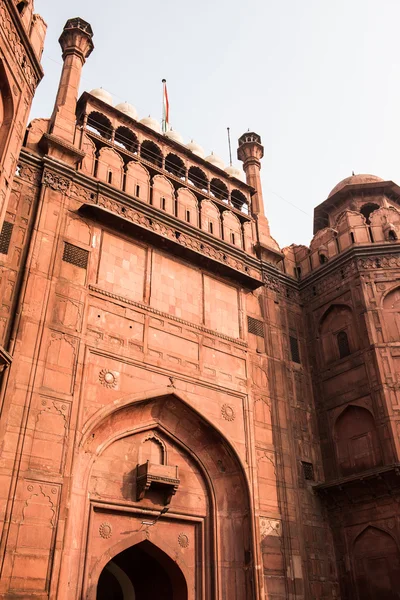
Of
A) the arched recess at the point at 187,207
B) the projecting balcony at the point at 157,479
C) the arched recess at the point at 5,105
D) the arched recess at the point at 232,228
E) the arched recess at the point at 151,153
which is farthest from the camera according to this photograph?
the arched recess at the point at 232,228

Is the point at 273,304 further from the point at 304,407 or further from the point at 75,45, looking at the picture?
the point at 75,45

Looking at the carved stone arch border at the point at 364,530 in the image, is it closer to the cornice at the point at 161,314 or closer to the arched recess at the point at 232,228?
the cornice at the point at 161,314

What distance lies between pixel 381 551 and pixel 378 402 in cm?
335

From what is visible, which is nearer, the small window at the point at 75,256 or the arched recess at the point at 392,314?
the small window at the point at 75,256

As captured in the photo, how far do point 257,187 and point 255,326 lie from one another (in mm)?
5598

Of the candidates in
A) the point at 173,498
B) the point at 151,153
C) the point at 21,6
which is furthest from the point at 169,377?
the point at 21,6

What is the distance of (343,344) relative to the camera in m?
16.2

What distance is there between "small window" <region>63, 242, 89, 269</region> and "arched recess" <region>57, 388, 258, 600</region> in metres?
3.17

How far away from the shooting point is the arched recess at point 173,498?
10820 millimetres

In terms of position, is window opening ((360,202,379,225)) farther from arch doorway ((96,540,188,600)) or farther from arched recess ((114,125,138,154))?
arch doorway ((96,540,188,600))

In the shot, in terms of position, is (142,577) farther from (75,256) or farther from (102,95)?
(102,95)

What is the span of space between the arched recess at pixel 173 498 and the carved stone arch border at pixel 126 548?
18 mm

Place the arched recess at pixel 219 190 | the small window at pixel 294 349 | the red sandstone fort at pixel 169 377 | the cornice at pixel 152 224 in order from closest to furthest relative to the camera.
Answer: the red sandstone fort at pixel 169 377 < the cornice at pixel 152 224 < the small window at pixel 294 349 < the arched recess at pixel 219 190

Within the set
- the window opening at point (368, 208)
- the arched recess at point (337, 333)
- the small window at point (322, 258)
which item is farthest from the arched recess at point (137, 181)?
the window opening at point (368, 208)
